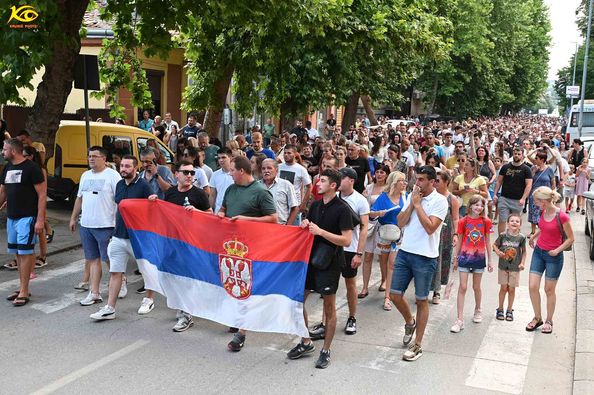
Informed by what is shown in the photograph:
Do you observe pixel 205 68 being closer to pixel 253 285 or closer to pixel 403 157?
pixel 403 157

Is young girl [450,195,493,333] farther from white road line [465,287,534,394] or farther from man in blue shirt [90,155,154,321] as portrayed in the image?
man in blue shirt [90,155,154,321]

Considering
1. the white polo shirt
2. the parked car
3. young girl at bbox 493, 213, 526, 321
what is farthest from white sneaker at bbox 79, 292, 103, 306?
the parked car

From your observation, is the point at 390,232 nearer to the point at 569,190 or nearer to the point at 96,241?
the point at 96,241

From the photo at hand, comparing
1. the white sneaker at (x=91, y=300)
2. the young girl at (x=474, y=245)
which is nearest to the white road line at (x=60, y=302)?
the white sneaker at (x=91, y=300)

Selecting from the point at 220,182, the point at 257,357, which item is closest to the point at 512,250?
the point at 257,357

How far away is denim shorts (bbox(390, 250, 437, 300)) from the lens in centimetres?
651

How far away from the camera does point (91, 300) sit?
26.5 feet

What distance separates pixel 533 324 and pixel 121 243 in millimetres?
4593

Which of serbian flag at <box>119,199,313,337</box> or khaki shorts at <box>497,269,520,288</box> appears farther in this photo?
khaki shorts at <box>497,269,520,288</box>

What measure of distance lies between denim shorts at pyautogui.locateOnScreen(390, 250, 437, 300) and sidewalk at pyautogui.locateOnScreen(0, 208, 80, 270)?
20.0 feet

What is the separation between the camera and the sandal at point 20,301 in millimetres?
7938

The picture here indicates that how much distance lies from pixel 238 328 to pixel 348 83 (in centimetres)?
1423

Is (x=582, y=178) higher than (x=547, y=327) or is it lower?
higher

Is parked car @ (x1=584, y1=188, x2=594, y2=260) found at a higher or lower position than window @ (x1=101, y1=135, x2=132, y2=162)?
lower
